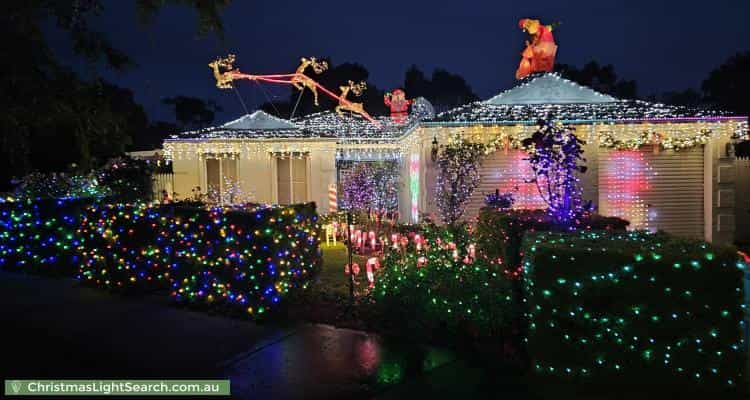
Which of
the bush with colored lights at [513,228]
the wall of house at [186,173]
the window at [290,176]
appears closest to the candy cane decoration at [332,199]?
the window at [290,176]

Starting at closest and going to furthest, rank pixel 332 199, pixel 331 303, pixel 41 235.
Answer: pixel 331 303 → pixel 41 235 → pixel 332 199

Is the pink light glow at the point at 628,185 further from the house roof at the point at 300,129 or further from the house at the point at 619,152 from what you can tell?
the house roof at the point at 300,129

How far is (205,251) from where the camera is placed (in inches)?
280

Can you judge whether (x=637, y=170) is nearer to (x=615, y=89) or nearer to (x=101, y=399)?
(x=101, y=399)

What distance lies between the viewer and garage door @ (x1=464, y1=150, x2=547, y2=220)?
1184cm

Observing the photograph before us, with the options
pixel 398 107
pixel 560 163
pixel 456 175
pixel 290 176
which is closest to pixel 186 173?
pixel 290 176

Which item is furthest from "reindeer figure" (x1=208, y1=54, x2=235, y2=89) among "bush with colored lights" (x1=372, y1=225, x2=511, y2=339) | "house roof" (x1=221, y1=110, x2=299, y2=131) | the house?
"bush with colored lights" (x1=372, y1=225, x2=511, y2=339)

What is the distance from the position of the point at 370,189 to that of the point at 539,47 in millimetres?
5589

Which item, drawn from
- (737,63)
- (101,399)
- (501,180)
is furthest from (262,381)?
(737,63)

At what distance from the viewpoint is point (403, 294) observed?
6.06m

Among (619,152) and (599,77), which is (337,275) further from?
(599,77)

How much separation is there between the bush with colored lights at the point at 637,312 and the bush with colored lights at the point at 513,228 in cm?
144

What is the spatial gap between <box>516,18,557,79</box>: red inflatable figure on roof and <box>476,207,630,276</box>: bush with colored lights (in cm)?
701

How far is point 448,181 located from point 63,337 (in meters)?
7.74
